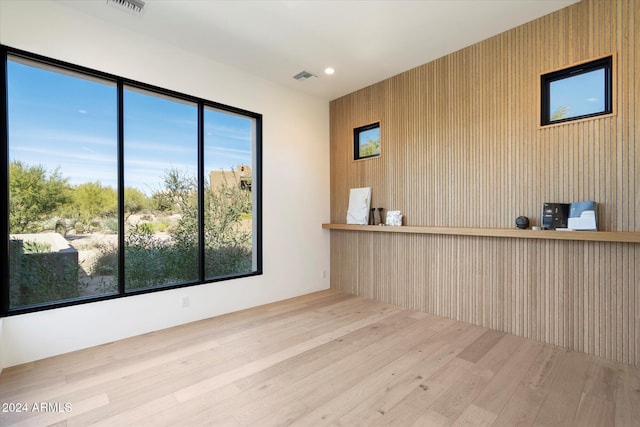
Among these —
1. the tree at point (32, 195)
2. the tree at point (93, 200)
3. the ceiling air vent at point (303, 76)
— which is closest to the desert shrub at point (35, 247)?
the tree at point (32, 195)

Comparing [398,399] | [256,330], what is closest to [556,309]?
[398,399]

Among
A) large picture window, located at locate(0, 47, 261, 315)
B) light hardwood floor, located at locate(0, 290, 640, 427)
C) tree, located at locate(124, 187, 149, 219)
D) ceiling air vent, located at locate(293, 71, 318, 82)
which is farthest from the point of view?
ceiling air vent, located at locate(293, 71, 318, 82)

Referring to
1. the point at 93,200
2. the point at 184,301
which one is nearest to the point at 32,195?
the point at 93,200

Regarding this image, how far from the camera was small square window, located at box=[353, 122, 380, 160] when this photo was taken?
454 cm

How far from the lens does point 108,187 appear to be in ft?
10.0

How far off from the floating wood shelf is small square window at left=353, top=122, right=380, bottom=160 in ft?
3.70

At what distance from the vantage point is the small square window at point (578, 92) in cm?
267

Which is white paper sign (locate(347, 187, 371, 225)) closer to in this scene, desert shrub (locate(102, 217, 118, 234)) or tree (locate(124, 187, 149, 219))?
tree (locate(124, 187, 149, 219))

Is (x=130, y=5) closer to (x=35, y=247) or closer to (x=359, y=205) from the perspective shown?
(x=35, y=247)

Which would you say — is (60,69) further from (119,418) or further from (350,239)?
(350,239)

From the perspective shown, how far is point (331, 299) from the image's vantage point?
448 cm

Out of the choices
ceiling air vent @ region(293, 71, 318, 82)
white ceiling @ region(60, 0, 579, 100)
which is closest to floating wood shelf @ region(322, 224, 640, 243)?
white ceiling @ region(60, 0, 579, 100)

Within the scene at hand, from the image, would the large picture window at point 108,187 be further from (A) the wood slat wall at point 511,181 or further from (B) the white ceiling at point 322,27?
(A) the wood slat wall at point 511,181

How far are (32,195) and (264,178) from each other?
2.39 meters
